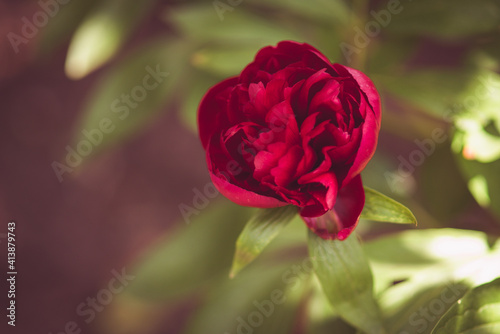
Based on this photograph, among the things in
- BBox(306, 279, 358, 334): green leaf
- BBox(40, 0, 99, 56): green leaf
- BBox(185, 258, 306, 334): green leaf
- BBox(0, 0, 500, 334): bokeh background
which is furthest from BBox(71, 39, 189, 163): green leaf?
BBox(306, 279, 358, 334): green leaf

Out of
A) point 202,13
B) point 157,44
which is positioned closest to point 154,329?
point 157,44

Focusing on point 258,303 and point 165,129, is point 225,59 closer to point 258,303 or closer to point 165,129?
point 258,303

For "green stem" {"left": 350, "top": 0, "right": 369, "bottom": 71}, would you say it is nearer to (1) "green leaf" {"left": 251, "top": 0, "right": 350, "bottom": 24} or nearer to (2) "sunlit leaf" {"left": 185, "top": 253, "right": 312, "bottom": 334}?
(1) "green leaf" {"left": 251, "top": 0, "right": 350, "bottom": 24}

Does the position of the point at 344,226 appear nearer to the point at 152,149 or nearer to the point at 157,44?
the point at 157,44

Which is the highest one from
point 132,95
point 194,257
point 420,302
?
point 132,95

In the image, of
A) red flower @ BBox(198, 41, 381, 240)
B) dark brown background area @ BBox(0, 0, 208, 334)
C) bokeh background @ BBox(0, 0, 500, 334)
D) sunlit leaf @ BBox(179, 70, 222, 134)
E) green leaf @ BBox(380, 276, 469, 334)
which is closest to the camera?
red flower @ BBox(198, 41, 381, 240)

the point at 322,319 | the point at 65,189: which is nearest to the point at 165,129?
the point at 65,189
